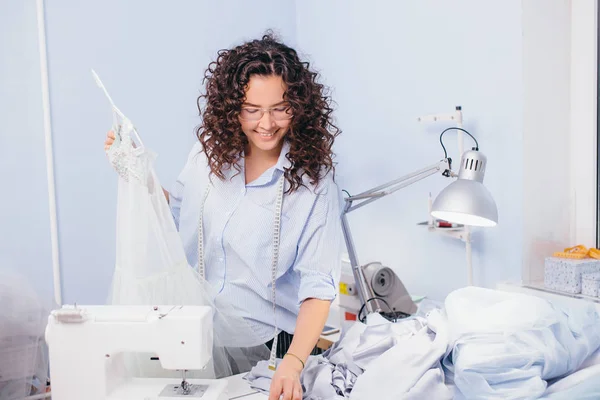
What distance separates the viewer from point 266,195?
1.63 meters

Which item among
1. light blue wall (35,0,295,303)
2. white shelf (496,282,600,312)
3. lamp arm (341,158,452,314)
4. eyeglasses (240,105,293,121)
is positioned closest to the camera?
eyeglasses (240,105,293,121)

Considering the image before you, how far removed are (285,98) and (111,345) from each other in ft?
2.35

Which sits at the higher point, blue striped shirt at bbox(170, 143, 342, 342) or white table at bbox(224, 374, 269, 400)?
blue striped shirt at bbox(170, 143, 342, 342)

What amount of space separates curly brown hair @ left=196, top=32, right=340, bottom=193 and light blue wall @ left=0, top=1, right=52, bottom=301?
114 cm

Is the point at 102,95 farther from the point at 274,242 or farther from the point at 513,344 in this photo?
the point at 513,344

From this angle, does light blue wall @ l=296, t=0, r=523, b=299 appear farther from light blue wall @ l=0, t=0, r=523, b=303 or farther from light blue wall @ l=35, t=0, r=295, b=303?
light blue wall @ l=35, t=0, r=295, b=303

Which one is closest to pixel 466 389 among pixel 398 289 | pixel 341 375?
pixel 341 375

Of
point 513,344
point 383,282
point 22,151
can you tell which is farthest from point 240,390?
point 22,151

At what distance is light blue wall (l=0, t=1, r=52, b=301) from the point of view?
2.42 metres

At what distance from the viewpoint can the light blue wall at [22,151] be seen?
7.95 feet

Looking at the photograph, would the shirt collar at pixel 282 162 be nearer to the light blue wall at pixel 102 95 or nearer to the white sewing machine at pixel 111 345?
the white sewing machine at pixel 111 345

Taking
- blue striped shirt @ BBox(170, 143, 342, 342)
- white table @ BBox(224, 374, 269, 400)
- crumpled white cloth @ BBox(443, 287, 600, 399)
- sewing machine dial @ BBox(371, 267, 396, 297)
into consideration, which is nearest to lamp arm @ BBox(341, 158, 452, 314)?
sewing machine dial @ BBox(371, 267, 396, 297)

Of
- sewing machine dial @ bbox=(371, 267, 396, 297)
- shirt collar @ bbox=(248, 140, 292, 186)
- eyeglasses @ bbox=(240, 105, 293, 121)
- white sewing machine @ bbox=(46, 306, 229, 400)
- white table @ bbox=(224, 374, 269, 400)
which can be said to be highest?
eyeglasses @ bbox=(240, 105, 293, 121)

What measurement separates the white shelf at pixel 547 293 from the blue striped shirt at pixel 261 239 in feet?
2.32
